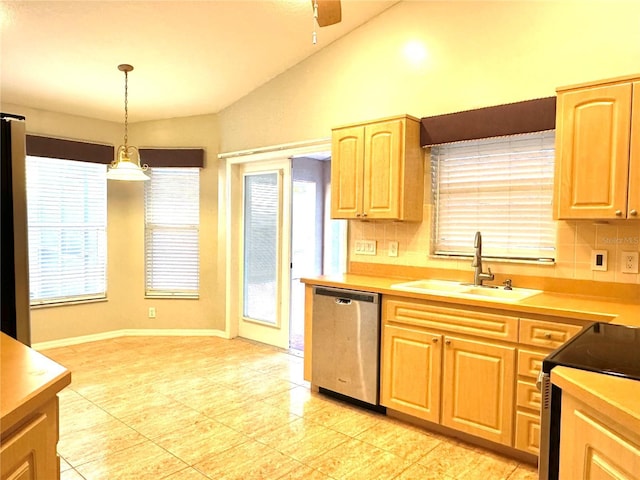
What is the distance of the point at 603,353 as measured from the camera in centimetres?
149

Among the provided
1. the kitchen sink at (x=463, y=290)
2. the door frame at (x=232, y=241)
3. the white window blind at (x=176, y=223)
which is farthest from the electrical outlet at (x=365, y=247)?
the white window blind at (x=176, y=223)

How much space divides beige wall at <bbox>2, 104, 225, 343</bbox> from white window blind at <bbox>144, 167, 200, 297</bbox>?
0.27 feet

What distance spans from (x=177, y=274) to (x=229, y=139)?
170 cm

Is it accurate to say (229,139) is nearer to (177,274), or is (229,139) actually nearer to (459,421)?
(177,274)

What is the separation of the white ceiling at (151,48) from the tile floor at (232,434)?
263cm

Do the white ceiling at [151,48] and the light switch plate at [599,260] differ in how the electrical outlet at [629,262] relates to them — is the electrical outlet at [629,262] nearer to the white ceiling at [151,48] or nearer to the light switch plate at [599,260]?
the light switch plate at [599,260]

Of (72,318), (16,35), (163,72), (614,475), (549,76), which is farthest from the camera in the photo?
(72,318)

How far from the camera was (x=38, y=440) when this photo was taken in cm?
114

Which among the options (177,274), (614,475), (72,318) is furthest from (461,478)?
(72,318)

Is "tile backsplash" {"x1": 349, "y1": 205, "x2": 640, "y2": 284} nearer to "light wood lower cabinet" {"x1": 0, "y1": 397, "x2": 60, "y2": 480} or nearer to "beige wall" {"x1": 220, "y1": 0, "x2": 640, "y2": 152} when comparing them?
"beige wall" {"x1": 220, "y1": 0, "x2": 640, "y2": 152}

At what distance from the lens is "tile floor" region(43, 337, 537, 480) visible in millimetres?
2393

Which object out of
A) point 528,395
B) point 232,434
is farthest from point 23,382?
point 528,395

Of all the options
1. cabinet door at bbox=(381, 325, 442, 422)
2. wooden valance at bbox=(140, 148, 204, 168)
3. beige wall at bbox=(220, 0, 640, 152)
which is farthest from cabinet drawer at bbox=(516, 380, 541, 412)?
wooden valance at bbox=(140, 148, 204, 168)

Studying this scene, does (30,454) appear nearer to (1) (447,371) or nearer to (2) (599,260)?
(1) (447,371)
